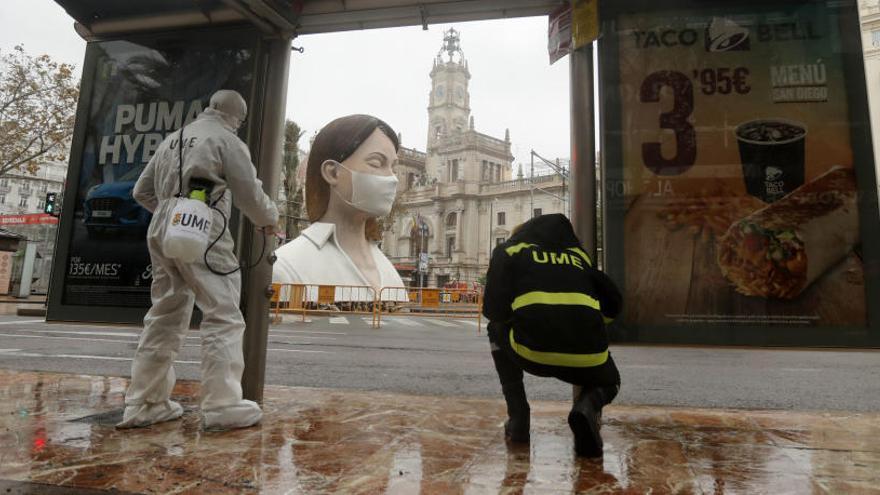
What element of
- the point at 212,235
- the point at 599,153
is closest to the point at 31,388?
the point at 212,235

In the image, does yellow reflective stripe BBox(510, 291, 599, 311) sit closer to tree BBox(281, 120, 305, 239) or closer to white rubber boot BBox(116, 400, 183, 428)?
white rubber boot BBox(116, 400, 183, 428)

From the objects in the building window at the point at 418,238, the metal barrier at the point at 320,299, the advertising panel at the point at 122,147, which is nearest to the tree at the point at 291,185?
the metal barrier at the point at 320,299

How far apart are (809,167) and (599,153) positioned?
1.12m

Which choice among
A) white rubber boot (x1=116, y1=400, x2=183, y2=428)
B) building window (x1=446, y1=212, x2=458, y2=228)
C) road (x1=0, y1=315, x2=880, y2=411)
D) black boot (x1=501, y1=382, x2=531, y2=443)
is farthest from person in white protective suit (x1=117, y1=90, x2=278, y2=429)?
building window (x1=446, y1=212, x2=458, y2=228)

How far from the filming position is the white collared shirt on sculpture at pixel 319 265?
13984mm

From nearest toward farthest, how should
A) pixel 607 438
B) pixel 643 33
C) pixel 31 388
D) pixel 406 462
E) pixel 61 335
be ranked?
pixel 406 462 → pixel 607 438 → pixel 643 33 → pixel 31 388 → pixel 61 335

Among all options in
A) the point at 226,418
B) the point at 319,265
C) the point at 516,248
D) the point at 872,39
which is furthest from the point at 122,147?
the point at 319,265

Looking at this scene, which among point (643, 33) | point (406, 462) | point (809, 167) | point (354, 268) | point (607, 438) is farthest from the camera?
point (354, 268)

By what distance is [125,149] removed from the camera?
12.5 feet

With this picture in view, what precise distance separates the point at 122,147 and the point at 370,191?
416 inches

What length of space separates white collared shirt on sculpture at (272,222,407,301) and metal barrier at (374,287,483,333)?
731mm

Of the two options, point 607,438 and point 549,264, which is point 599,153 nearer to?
point 549,264

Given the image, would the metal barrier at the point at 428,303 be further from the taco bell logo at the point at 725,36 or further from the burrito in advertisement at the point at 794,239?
the taco bell logo at the point at 725,36

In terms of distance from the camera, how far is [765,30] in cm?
304
